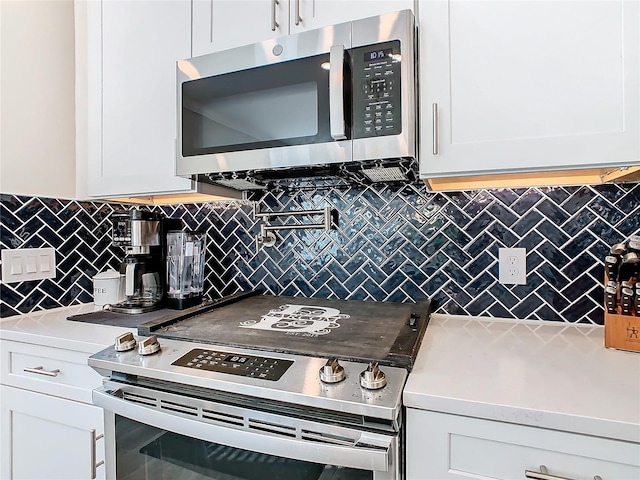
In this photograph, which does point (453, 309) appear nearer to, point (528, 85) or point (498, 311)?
point (498, 311)

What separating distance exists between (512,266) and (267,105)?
38.8 inches

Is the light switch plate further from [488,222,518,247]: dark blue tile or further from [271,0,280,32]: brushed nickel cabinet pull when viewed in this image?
[488,222,518,247]: dark blue tile

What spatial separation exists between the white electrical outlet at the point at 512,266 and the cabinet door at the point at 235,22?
3.45ft

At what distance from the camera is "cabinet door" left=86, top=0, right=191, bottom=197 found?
1.33 m

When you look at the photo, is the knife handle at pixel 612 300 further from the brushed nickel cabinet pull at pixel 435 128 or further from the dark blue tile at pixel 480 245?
the brushed nickel cabinet pull at pixel 435 128

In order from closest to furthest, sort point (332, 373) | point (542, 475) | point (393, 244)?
point (542, 475) < point (332, 373) < point (393, 244)

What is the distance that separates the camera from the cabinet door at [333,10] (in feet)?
3.43

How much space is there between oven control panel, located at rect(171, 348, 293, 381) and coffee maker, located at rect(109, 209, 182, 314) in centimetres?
60

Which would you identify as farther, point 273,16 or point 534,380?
point 273,16

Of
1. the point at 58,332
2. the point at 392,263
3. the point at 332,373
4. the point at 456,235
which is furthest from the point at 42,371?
the point at 456,235

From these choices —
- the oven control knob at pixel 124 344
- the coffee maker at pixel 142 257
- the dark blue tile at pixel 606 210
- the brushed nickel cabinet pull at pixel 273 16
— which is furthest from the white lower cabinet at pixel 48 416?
the dark blue tile at pixel 606 210

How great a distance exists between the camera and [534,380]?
75cm

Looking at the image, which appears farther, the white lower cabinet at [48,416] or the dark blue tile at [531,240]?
the dark blue tile at [531,240]

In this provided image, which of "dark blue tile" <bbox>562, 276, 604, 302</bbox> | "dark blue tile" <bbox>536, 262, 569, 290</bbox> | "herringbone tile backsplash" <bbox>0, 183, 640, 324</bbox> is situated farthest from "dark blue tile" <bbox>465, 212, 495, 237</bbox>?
"dark blue tile" <bbox>562, 276, 604, 302</bbox>
